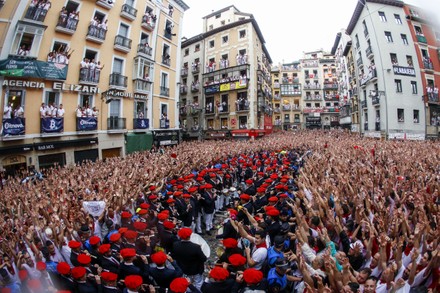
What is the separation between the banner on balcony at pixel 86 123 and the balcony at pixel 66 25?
5.77 metres

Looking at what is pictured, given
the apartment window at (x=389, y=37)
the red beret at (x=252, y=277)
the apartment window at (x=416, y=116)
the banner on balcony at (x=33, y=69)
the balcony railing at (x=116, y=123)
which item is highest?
the apartment window at (x=389, y=37)

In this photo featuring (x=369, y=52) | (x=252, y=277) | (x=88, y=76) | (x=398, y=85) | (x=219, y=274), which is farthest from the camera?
(x=369, y=52)

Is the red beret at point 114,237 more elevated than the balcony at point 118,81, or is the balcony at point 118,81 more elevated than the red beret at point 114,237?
the balcony at point 118,81

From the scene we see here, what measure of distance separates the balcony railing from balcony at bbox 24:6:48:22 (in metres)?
7.51

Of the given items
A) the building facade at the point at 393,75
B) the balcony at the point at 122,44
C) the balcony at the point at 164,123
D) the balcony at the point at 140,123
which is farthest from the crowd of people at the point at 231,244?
Result: the building facade at the point at 393,75

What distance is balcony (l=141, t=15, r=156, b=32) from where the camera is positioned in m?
21.6

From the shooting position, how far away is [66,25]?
1603cm

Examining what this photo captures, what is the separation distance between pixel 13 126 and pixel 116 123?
7.11 metres

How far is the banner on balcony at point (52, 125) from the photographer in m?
15.0

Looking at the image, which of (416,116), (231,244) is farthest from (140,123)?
(416,116)

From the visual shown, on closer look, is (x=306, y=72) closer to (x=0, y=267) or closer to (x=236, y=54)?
(x=236, y=54)

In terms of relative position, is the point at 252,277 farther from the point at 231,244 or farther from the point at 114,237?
the point at 114,237

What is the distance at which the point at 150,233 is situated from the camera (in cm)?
510

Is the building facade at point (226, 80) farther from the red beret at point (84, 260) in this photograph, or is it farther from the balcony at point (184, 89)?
the red beret at point (84, 260)
